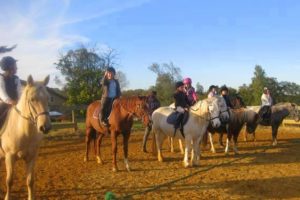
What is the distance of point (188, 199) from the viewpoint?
7.15 metres

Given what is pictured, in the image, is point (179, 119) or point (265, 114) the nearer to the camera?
point (179, 119)

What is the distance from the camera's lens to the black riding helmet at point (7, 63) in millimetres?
7031

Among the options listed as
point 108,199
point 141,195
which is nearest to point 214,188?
point 141,195

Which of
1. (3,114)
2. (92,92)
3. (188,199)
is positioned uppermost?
(92,92)

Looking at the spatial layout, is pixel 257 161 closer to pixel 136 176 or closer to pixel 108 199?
pixel 136 176

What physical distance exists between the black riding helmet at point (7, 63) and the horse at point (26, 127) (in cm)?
83

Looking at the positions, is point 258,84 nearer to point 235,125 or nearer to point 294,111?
point 294,111

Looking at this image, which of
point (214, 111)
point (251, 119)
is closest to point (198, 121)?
point (214, 111)

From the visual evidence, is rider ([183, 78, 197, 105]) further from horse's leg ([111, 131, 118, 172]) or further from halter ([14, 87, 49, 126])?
halter ([14, 87, 49, 126])

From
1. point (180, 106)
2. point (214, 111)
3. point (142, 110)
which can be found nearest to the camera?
point (142, 110)

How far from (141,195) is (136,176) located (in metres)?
1.87

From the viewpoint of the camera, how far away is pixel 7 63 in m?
7.05

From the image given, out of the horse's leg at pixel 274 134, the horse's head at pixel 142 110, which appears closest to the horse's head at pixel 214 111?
the horse's head at pixel 142 110

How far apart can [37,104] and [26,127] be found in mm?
655
